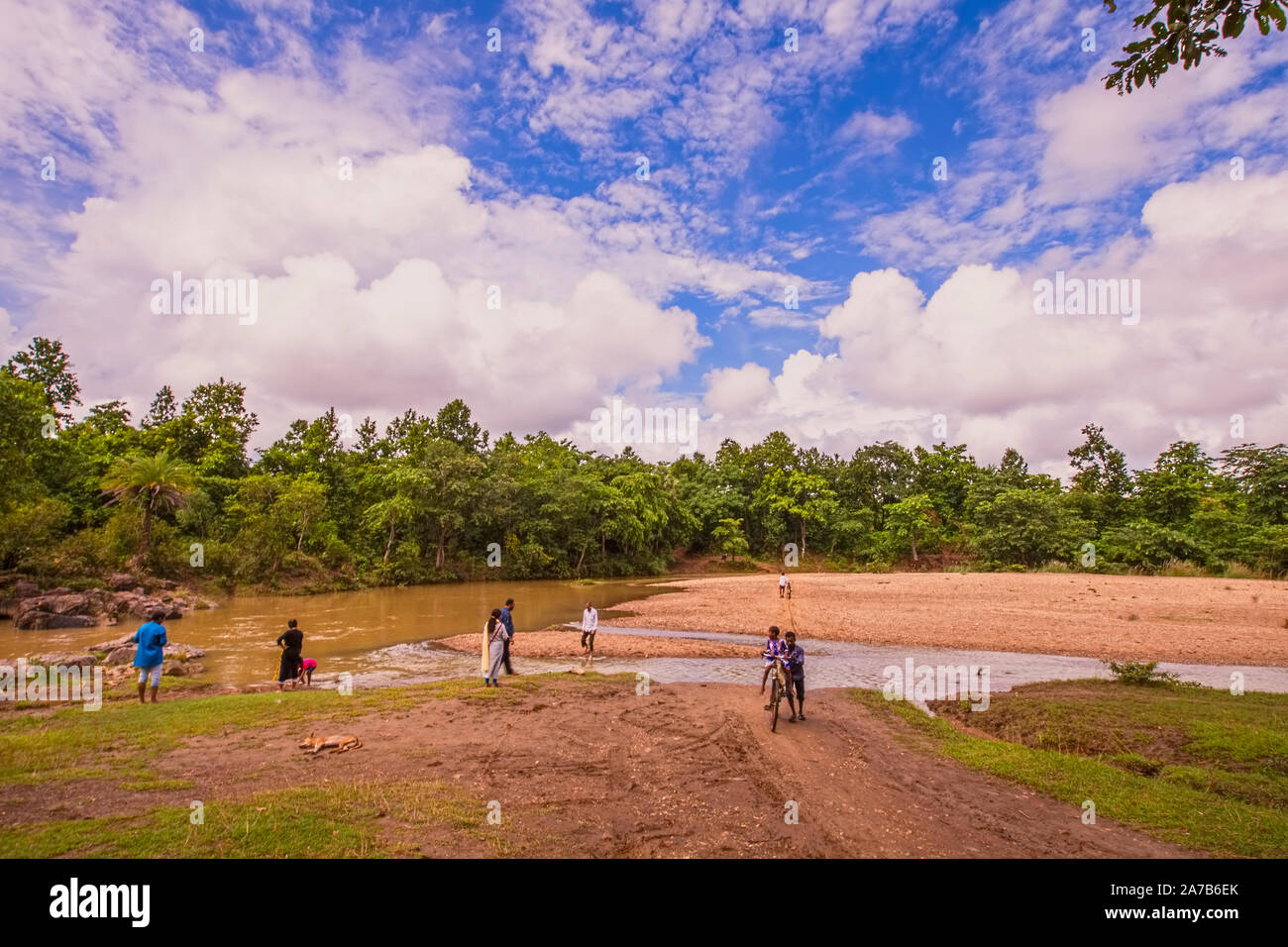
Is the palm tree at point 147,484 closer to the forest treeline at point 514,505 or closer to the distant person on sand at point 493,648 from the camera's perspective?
the forest treeline at point 514,505

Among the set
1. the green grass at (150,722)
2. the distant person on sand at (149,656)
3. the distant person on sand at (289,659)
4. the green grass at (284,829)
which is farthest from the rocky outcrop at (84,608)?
the green grass at (284,829)

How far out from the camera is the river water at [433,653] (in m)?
19.0

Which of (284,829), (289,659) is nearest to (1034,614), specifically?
(289,659)

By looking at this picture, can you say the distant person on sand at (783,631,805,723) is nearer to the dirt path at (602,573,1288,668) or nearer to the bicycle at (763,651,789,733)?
the bicycle at (763,651,789,733)

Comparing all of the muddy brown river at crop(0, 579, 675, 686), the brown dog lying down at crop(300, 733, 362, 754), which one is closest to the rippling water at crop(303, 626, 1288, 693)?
the muddy brown river at crop(0, 579, 675, 686)

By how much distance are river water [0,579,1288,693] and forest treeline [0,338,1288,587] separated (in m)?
9.21

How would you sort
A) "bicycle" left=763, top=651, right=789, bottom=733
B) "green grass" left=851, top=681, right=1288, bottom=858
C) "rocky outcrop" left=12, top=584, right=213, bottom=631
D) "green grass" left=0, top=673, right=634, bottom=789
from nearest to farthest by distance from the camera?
"green grass" left=851, top=681, right=1288, bottom=858 < "green grass" left=0, top=673, right=634, bottom=789 < "bicycle" left=763, top=651, right=789, bottom=733 < "rocky outcrop" left=12, top=584, right=213, bottom=631

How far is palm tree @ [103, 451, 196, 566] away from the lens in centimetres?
3922

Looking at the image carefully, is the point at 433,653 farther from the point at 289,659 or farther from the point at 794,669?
the point at 794,669

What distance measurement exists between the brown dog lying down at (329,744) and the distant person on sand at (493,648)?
17.9 ft

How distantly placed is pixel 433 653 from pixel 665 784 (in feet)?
55.9

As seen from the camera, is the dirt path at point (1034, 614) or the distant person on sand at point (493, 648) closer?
the distant person on sand at point (493, 648)

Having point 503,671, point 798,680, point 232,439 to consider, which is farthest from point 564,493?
point 798,680
